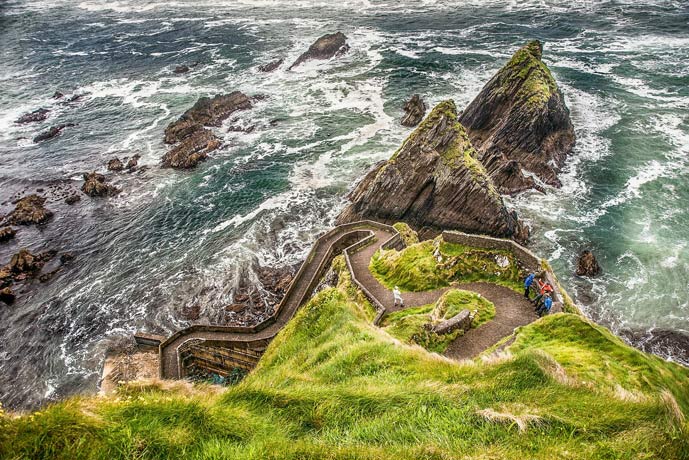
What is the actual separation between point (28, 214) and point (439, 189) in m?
44.3

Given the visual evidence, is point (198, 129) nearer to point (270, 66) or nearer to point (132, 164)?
point (132, 164)

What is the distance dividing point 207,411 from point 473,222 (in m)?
32.0

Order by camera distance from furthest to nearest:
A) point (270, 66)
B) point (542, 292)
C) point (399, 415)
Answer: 1. point (270, 66)
2. point (542, 292)
3. point (399, 415)

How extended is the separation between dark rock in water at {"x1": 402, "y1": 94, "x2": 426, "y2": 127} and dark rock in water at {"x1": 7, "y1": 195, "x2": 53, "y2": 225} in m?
45.4

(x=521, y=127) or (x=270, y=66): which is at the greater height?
(x=270, y=66)

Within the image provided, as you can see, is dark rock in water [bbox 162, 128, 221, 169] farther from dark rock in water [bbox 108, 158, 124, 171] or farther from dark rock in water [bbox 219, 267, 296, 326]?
dark rock in water [bbox 219, 267, 296, 326]

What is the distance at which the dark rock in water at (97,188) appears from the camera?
50.3m

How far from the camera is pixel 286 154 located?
184 ft

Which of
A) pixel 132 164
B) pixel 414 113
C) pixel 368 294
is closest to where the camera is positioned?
pixel 368 294

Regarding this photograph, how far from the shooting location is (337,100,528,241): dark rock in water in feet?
120

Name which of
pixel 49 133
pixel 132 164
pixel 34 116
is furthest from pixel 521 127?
pixel 34 116

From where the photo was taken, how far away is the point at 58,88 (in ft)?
264

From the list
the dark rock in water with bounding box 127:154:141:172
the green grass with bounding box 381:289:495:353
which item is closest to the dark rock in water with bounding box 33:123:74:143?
the dark rock in water with bounding box 127:154:141:172

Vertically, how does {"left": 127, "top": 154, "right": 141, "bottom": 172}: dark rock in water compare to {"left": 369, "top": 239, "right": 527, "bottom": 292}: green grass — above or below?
below
